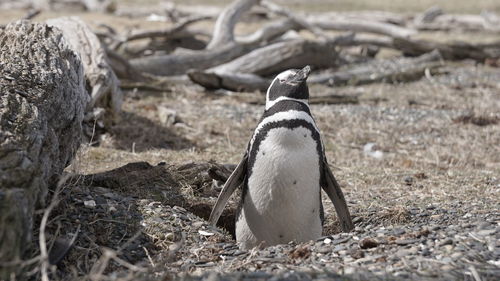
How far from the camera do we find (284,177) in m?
4.63

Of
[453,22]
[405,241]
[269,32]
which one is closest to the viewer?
[405,241]

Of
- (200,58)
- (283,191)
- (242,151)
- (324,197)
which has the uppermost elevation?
(283,191)

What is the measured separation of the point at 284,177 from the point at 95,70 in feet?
11.8

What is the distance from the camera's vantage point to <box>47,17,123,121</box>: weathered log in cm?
753

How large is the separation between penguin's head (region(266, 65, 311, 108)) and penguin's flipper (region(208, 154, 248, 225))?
456 mm

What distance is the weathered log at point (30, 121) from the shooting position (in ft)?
9.91

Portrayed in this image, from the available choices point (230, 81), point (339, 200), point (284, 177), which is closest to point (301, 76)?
point (284, 177)

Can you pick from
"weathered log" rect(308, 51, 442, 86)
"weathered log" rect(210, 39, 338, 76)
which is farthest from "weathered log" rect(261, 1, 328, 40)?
"weathered log" rect(210, 39, 338, 76)

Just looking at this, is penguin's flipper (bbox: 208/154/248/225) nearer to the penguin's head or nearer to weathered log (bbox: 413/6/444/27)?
the penguin's head

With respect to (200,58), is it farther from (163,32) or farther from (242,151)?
(242,151)

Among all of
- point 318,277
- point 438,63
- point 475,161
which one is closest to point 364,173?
point 475,161

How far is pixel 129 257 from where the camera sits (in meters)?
4.01

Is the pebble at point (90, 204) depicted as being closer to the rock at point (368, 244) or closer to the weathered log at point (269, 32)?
the rock at point (368, 244)

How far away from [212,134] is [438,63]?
253 inches
